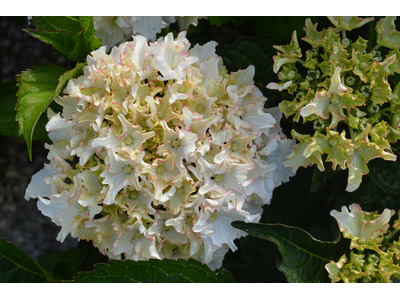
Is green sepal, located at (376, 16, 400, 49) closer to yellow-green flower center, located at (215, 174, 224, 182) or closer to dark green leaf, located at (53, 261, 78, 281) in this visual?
yellow-green flower center, located at (215, 174, 224, 182)

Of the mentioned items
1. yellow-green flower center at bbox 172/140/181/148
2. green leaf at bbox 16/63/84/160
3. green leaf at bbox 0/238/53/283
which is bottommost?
green leaf at bbox 0/238/53/283

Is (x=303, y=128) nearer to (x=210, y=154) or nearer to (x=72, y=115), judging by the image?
(x=210, y=154)

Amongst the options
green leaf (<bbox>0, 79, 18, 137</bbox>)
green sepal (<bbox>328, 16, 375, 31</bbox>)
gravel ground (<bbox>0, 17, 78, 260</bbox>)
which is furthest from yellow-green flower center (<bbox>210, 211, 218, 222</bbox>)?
gravel ground (<bbox>0, 17, 78, 260</bbox>)

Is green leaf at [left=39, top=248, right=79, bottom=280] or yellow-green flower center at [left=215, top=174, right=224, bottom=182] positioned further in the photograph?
Answer: green leaf at [left=39, top=248, right=79, bottom=280]

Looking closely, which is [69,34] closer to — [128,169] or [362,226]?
[128,169]

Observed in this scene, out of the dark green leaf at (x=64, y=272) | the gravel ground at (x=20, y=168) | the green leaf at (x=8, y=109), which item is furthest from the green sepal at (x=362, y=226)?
the gravel ground at (x=20, y=168)

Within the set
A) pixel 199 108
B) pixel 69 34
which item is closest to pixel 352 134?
pixel 199 108
